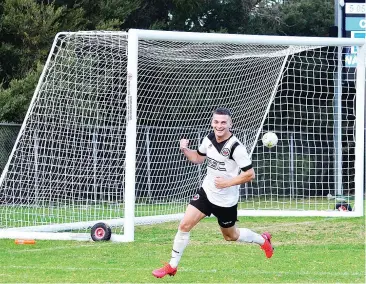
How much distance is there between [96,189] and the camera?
17797 millimetres

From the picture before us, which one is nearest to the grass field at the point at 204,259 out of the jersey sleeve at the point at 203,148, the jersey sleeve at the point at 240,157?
the jersey sleeve at the point at 240,157

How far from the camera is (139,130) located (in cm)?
2172

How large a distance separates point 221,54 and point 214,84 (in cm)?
131

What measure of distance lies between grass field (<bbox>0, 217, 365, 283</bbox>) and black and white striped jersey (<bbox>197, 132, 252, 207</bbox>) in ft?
2.65

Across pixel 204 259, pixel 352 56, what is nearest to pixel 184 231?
pixel 204 259

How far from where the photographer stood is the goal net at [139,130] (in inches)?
631

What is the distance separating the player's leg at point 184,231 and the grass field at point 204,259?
13 cm

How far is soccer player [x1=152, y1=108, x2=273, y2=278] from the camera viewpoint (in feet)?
36.5

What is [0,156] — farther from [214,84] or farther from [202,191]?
[202,191]

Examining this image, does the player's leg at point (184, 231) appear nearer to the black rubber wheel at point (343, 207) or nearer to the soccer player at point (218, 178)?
the soccer player at point (218, 178)

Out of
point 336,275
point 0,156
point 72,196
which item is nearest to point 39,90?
point 72,196

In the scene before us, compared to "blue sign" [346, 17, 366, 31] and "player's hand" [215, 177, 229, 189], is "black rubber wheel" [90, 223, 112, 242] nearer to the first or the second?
"player's hand" [215, 177, 229, 189]

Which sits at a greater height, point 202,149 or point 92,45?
point 92,45

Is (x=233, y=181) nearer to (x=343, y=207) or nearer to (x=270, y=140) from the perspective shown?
(x=270, y=140)
